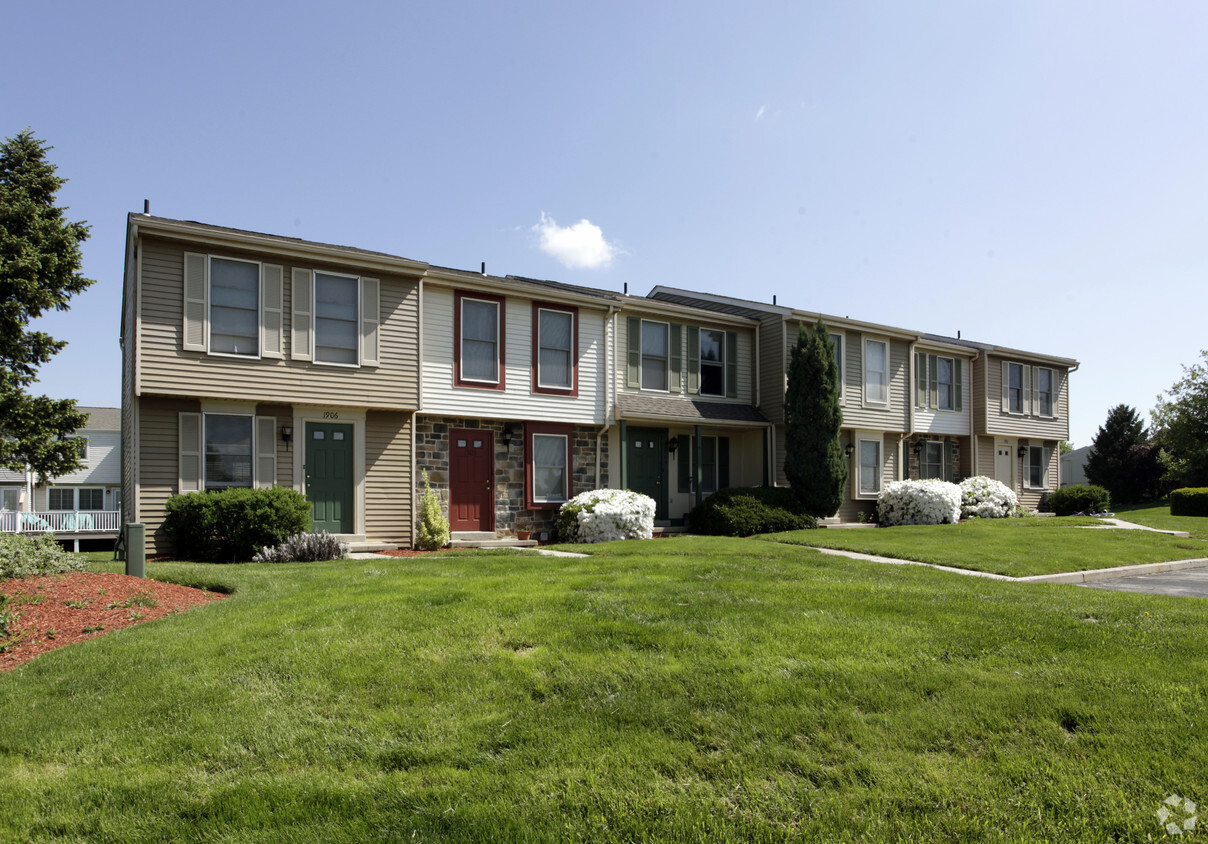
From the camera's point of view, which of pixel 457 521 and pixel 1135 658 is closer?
pixel 1135 658

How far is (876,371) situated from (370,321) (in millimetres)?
14604

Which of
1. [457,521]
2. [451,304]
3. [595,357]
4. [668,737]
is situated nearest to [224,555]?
[457,521]

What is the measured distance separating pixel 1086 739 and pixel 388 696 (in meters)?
3.93

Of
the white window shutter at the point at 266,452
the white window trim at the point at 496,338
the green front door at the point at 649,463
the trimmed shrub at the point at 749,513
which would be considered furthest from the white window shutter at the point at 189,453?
the trimmed shrub at the point at 749,513

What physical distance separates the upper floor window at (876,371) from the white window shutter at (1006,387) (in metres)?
6.50

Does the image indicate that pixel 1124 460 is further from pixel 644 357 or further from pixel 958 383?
pixel 644 357

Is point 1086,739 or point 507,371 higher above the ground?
point 507,371

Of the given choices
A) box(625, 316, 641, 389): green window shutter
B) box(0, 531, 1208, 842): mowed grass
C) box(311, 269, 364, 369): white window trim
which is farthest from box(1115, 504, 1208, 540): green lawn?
box(311, 269, 364, 369): white window trim

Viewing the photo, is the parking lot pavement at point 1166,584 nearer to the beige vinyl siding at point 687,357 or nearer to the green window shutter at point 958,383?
the beige vinyl siding at point 687,357

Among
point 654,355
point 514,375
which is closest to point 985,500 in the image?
point 654,355

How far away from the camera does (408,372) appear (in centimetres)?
1496

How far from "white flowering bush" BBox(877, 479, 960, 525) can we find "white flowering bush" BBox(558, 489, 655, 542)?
823 cm

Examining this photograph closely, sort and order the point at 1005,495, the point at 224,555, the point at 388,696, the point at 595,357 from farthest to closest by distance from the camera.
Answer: the point at 1005,495 < the point at 595,357 < the point at 224,555 < the point at 388,696

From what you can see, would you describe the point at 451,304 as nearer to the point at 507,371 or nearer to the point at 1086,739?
the point at 507,371
